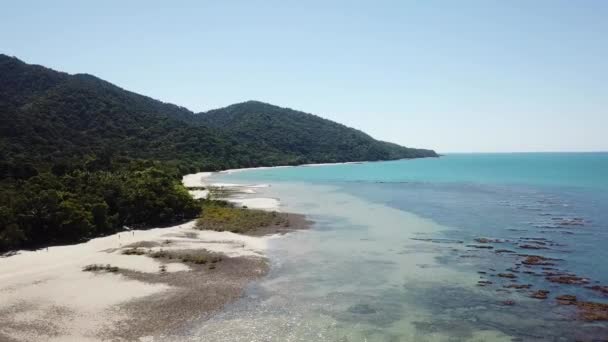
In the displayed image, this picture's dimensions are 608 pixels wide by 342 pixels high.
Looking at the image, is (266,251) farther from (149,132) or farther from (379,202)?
(149,132)

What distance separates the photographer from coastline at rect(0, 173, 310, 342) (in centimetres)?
2122

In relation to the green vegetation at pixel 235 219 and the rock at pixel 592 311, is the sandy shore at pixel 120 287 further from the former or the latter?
the rock at pixel 592 311

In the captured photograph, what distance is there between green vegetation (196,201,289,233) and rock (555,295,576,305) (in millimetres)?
28897

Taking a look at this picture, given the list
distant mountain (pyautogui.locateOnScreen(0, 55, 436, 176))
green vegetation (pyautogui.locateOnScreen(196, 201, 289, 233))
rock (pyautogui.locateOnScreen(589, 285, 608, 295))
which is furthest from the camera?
distant mountain (pyautogui.locateOnScreen(0, 55, 436, 176))

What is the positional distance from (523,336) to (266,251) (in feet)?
71.2

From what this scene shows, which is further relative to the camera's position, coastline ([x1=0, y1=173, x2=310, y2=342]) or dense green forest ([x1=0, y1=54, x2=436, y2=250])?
dense green forest ([x1=0, y1=54, x2=436, y2=250])

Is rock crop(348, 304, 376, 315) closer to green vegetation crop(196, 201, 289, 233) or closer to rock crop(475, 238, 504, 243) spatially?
rock crop(475, 238, 504, 243)

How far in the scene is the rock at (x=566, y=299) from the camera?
24686 mm

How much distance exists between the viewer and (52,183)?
44438 millimetres

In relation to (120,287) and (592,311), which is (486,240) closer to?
(592,311)

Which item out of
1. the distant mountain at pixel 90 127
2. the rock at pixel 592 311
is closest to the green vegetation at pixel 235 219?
the rock at pixel 592 311

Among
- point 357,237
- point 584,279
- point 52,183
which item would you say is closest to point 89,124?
point 52,183

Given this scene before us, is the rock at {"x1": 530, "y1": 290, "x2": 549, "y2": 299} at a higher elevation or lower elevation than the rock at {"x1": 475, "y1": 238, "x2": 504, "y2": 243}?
lower

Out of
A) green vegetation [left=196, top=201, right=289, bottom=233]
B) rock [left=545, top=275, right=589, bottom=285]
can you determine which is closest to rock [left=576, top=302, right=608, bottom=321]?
rock [left=545, top=275, right=589, bottom=285]
